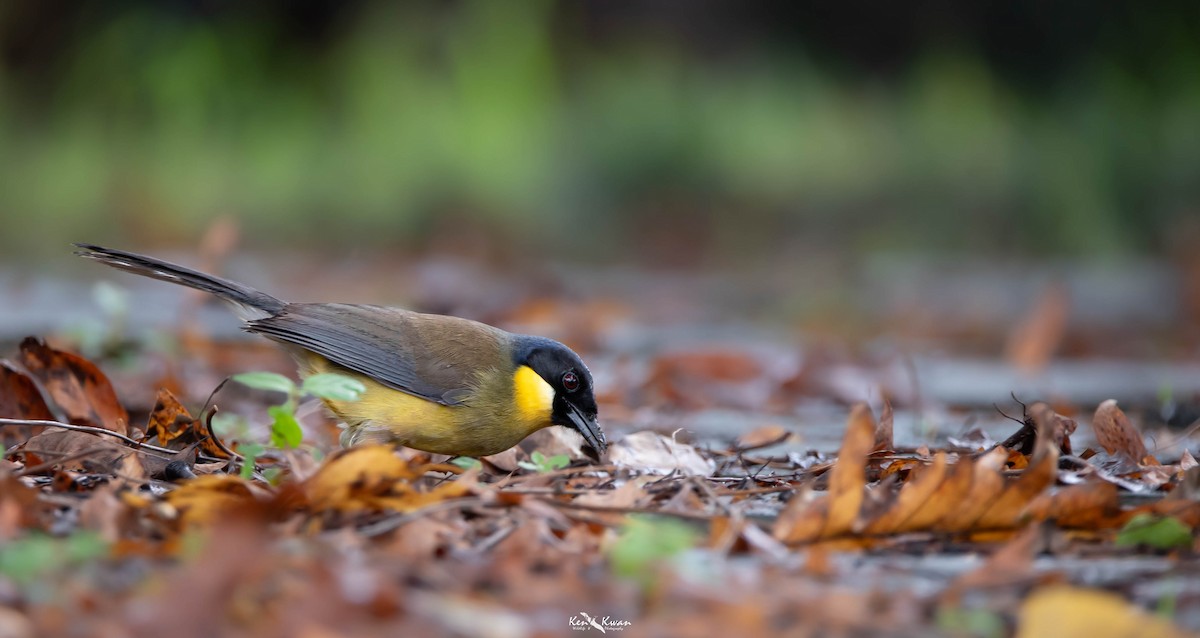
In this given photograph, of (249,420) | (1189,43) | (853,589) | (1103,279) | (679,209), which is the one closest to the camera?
(853,589)

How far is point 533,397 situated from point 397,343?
0.52 m

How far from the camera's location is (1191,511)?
2631 mm

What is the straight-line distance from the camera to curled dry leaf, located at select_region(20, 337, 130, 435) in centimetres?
398

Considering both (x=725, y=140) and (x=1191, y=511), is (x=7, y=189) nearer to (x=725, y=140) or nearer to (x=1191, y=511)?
(x=725, y=140)

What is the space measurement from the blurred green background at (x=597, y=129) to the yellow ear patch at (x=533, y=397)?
26.1ft

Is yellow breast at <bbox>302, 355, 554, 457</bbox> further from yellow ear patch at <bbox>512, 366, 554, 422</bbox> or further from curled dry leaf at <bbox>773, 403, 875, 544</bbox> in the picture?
curled dry leaf at <bbox>773, 403, 875, 544</bbox>

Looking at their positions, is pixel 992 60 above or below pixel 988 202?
above

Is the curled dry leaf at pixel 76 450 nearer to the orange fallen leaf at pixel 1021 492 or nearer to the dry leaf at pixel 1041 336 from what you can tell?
the orange fallen leaf at pixel 1021 492

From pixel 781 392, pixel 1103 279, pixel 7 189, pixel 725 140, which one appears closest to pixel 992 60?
pixel 725 140

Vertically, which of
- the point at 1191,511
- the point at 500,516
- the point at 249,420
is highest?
the point at 1191,511

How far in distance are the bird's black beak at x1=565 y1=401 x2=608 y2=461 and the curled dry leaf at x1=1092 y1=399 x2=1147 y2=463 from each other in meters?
1.41

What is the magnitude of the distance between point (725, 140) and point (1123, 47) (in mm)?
3959

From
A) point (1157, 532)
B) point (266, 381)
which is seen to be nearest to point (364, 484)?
point (266, 381)

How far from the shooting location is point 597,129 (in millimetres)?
13461
